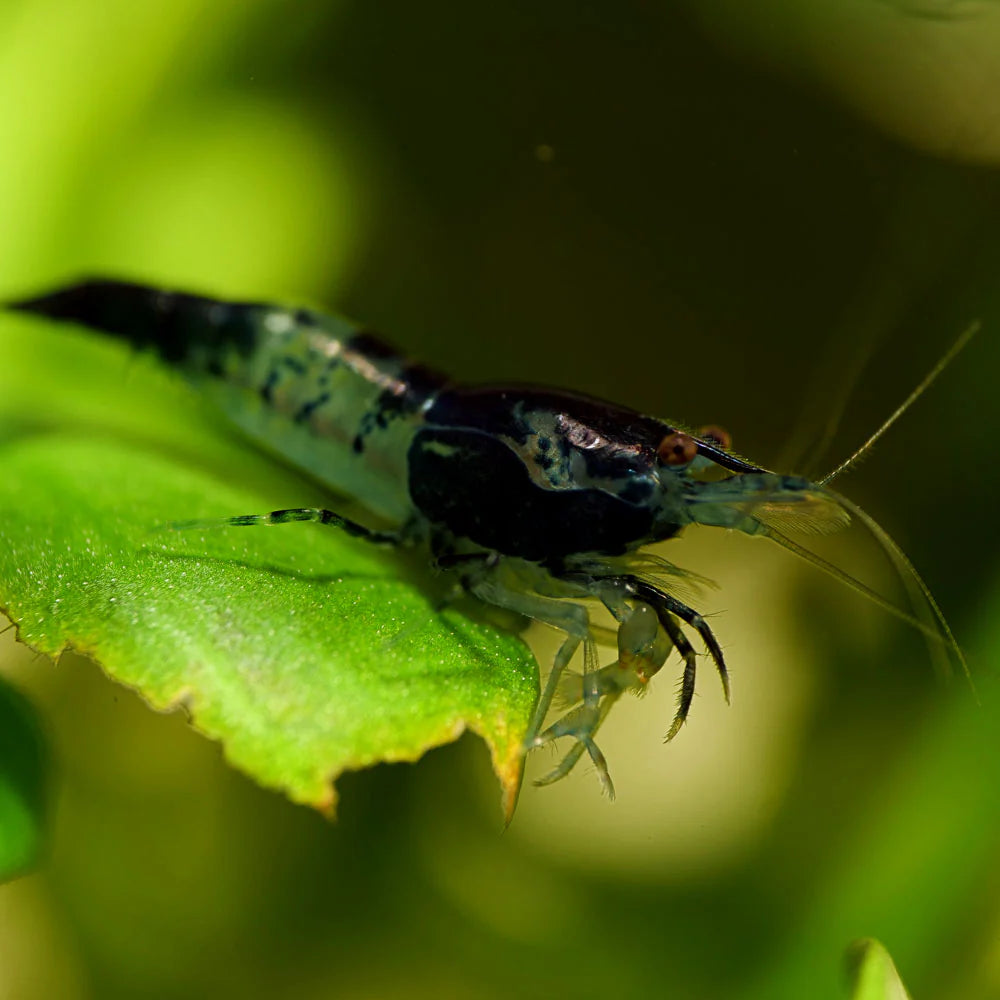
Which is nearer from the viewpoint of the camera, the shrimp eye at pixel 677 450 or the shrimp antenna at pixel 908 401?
the shrimp eye at pixel 677 450

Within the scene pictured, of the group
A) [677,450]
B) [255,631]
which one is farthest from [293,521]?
[677,450]

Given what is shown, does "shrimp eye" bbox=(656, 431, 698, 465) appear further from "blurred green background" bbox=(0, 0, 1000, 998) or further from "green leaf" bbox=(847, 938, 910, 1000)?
"green leaf" bbox=(847, 938, 910, 1000)

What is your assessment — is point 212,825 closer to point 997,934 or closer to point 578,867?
point 578,867

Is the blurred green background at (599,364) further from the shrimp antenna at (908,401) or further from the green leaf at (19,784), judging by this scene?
the green leaf at (19,784)

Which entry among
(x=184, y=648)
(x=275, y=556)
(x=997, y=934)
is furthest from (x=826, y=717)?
(x=184, y=648)

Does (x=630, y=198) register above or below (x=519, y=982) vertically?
above

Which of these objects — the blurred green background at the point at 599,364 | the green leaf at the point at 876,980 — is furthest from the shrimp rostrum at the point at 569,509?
the green leaf at the point at 876,980
